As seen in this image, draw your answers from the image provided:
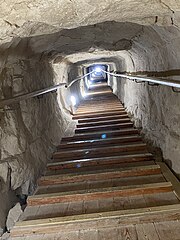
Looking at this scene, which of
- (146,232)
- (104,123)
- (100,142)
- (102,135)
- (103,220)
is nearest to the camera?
(146,232)

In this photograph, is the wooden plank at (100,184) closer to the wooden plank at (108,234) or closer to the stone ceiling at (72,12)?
the wooden plank at (108,234)

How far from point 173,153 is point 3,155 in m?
1.42

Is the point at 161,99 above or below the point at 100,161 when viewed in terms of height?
above

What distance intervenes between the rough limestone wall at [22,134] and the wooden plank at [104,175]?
0.22 m

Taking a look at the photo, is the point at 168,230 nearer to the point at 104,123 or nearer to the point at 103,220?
the point at 103,220

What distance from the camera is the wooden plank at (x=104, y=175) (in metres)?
2.37

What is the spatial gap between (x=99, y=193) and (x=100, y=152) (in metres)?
1.07

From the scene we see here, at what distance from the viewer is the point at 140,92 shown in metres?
3.90

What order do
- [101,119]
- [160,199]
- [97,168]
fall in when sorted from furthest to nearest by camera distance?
[101,119]
[97,168]
[160,199]

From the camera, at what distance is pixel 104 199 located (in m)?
1.99

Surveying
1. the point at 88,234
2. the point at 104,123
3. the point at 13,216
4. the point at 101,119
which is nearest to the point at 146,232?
the point at 88,234

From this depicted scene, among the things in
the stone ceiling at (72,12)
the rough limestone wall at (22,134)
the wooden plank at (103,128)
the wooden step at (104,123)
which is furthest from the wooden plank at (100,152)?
the stone ceiling at (72,12)

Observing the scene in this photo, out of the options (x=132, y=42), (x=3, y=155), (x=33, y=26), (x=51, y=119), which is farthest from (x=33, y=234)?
(x=132, y=42)

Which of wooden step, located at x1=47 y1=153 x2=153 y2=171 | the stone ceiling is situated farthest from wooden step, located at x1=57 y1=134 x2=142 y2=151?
the stone ceiling
